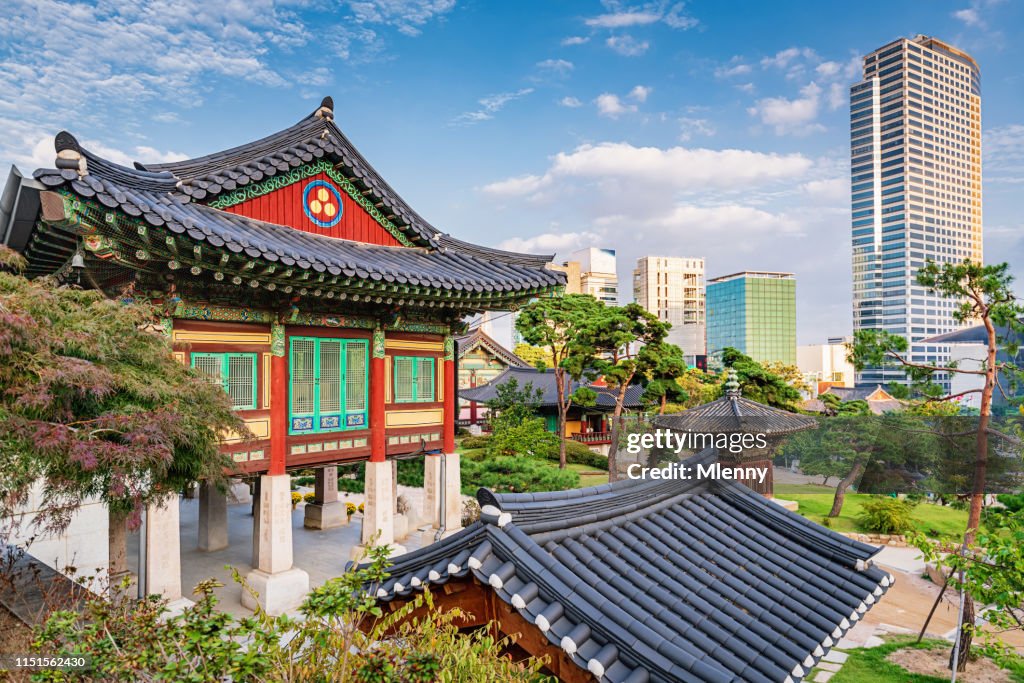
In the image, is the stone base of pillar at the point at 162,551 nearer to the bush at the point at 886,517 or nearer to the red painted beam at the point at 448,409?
the red painted beam at the point at 448,409

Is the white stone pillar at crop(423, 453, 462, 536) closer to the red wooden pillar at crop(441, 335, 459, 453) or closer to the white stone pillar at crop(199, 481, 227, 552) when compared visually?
the red wooden pillar at crop(441, 335, 459, 453)

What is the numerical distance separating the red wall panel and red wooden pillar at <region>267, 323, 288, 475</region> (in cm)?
209

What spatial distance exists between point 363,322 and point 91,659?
29.8ft

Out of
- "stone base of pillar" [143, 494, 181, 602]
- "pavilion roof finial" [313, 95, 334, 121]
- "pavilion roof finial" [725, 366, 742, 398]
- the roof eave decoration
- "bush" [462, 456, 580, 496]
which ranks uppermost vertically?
"pavilion roof finial" [313, 95, 334, 121]

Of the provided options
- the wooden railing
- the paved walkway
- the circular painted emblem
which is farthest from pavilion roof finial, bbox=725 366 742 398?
the wooden railing

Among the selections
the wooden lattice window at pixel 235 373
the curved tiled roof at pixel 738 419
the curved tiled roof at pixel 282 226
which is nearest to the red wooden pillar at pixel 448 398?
the curved tiled roof at pixel 282 226

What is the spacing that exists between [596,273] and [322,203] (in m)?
90.7

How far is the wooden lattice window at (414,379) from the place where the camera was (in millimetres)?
12711

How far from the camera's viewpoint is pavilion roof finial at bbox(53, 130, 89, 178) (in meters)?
6.69

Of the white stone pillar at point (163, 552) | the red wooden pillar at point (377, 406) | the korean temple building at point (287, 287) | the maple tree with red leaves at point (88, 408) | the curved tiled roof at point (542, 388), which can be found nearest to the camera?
the maple tree with red leaves at point (88, 408)

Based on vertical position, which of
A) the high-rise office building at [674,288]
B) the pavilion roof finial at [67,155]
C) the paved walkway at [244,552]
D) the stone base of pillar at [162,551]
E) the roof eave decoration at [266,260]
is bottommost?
the paved walkway at [244,552]

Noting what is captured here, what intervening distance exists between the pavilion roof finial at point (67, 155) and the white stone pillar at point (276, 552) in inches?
223

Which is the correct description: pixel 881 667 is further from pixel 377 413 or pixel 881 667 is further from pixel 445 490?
pixel 377 413

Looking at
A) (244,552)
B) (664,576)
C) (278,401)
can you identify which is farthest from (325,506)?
(664,576)
